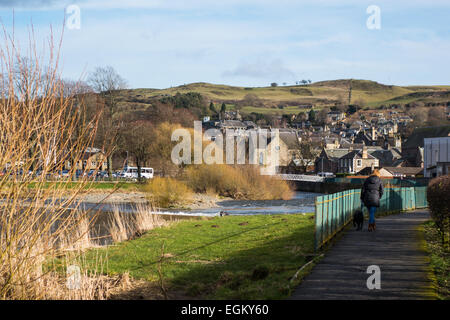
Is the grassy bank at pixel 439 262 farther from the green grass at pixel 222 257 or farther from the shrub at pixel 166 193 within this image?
the shrub at pixel 166 193

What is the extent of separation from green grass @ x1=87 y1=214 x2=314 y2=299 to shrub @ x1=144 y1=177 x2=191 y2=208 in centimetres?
1889

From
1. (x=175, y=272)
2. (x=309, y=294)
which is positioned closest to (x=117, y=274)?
(x=175, y=272)

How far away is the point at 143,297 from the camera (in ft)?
37.0

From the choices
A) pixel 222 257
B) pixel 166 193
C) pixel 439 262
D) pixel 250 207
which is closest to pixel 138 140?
pixel 166 193

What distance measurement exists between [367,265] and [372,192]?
20.4 feet

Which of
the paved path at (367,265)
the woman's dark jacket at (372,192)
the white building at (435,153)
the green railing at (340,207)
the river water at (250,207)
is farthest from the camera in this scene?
the white building at (435,153)

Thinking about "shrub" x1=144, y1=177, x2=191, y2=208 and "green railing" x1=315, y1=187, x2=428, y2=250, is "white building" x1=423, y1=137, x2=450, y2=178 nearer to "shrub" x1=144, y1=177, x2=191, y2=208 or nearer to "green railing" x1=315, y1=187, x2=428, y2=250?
"shrub" x1=144, y1=177, x2=191, y2=208

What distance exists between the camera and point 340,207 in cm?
1823

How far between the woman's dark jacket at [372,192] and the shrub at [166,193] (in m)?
27.4

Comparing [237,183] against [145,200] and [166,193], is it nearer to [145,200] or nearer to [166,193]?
[145,200]

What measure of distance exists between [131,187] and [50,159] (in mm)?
52730

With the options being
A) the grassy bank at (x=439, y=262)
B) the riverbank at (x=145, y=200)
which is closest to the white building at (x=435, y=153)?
the riverbank at (x=145, y=200)

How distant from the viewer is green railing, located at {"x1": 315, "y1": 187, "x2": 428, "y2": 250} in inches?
561

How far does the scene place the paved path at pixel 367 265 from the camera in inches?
369
